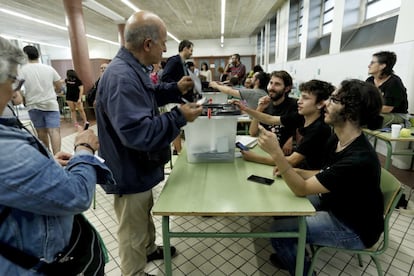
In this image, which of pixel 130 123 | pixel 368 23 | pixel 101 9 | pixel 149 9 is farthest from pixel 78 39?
pixel 368 23

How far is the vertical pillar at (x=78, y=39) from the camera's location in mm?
5297

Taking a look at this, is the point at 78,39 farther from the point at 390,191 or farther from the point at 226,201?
the point at 390,191

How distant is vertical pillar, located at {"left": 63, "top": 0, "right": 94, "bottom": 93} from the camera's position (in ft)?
17.4

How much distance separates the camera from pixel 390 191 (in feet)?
4.06

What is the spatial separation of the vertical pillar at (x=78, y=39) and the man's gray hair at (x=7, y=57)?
5644mm

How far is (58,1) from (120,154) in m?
6.57

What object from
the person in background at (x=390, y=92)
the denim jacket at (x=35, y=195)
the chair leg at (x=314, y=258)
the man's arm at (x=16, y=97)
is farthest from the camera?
the person in background at (x=390, y=92)

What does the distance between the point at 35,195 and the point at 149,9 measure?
755 cm

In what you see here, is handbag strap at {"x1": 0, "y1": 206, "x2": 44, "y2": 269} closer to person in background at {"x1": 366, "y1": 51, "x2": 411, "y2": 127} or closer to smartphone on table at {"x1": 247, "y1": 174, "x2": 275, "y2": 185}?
smartphone on table at {"x1": 247, "y1": 174, "x2": 275, "y2": 185}

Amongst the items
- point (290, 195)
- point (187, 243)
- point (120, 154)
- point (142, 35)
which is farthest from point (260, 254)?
point (142, 35)

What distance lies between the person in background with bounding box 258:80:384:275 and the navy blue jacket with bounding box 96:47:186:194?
1.69ft

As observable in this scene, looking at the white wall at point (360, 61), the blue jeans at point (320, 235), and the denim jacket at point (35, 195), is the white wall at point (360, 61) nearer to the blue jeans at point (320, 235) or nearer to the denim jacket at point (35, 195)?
the blue jeans at point (320, 235)

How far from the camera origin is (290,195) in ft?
3.94

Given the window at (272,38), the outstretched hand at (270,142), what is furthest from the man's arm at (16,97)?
the window at (272,38)
